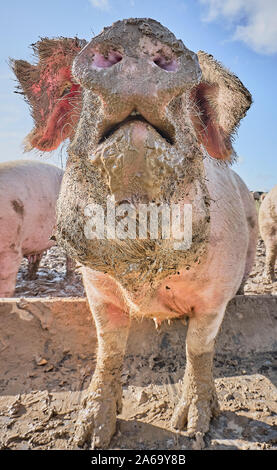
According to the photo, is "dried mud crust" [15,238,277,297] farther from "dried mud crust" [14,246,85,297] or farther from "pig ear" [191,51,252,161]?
"pig ear" [191,51,252,161]

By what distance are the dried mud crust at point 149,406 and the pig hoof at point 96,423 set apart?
58 millimetres

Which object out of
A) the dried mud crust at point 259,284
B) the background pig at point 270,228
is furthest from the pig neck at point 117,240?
the background pig at point 270,228

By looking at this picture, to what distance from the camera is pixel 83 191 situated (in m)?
1.08

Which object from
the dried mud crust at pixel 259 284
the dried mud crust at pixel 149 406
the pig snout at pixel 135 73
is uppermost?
the pig snout at pixel 135 73

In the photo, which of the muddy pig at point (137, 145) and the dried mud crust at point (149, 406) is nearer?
the muddy pig at point (137, 145)

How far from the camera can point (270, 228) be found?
19.4 feet

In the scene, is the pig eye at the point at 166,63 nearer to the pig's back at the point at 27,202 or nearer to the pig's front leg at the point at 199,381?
the pig's front leg at the point at 199,381

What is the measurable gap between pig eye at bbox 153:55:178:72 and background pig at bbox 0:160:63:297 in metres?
3.59

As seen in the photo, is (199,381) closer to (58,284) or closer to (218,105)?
(218,105)

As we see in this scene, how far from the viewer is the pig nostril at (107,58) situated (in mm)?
993

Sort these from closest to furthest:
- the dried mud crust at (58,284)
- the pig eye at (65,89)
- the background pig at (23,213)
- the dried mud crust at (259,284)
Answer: the pig eye at (65,89) → the background pig at (23,213) → the dried mud crust at (259,284) → the dried mud crust at (58,284)

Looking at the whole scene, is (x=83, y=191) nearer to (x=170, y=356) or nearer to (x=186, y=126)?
(x=186, y=126)

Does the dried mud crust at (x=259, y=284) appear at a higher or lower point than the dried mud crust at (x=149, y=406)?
higher

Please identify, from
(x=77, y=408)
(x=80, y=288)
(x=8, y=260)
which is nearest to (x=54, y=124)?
(x=77, y=408)
